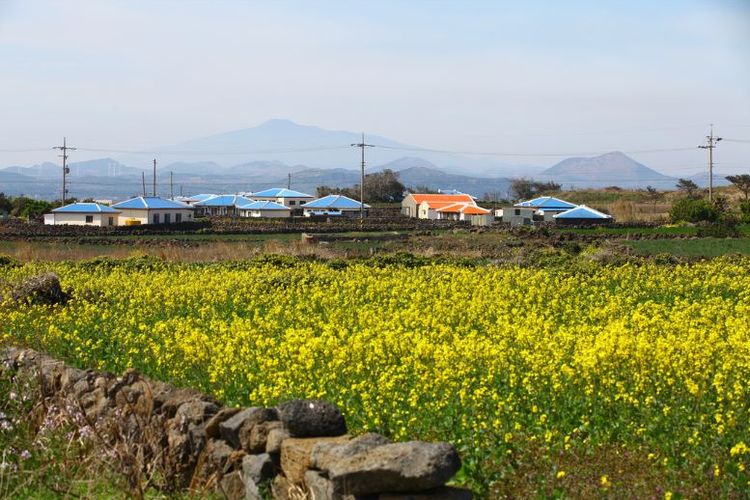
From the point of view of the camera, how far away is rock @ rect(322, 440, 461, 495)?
276 inches

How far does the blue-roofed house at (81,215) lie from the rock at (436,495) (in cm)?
8520

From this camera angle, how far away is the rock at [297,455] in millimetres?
7973

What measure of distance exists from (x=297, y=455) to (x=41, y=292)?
14078 mm

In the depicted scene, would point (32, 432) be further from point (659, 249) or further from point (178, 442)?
point (659, 249)

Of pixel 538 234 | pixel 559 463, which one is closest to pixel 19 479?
pixel 559 463

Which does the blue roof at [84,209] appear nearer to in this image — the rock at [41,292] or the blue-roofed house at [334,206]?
the blue-roofed house at [334,206]

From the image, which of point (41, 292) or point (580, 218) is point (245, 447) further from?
point (580, 218)

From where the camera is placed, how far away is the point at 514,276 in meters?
26.3

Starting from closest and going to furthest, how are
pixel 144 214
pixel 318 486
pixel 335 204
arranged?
1. pixel 318 486
2. pixel 144 214
3. pixel 335 204

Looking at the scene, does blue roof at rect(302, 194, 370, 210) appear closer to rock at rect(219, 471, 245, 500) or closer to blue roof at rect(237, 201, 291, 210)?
blue roof at rect(237, 201, 291, 210)

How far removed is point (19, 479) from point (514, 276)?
1840 cm

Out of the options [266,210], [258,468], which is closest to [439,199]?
[266,210]

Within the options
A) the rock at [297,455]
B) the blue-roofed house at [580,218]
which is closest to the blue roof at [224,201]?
the blue-roofed house at [580,218]

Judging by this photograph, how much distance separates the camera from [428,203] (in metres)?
116
